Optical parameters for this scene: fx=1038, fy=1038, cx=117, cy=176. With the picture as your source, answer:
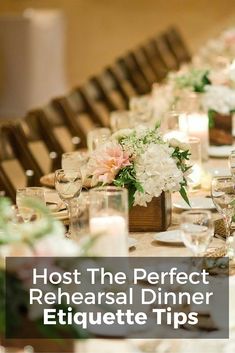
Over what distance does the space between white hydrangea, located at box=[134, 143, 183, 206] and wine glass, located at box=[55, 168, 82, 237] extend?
267 millimetres

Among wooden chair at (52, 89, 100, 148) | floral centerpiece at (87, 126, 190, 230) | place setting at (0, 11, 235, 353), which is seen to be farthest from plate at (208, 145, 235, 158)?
floral centerpiece at (87, 126, 190, 230)

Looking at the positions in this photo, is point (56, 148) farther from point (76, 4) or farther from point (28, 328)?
point (76, 4)

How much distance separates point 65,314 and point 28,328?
0.11 metres

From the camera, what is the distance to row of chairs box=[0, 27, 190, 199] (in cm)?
546

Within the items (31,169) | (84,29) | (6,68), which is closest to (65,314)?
(31,169)

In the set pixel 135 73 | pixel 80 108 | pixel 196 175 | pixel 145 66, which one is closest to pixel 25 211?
pixel 196 175

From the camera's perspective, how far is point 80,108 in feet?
23.2

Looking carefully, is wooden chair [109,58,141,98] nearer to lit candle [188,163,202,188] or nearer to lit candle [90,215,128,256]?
lit candle [188,163,202,188]

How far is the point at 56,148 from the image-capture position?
5.93 m

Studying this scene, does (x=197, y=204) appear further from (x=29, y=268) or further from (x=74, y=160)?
(x=29, y=268)

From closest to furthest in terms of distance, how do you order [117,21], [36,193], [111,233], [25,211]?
1. [111,233]
2. [25,211]
3. [36,193]
4. [117,21]

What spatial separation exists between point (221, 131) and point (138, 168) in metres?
1.97

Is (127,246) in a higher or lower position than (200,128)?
lower

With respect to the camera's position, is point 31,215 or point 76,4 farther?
point 76,4
